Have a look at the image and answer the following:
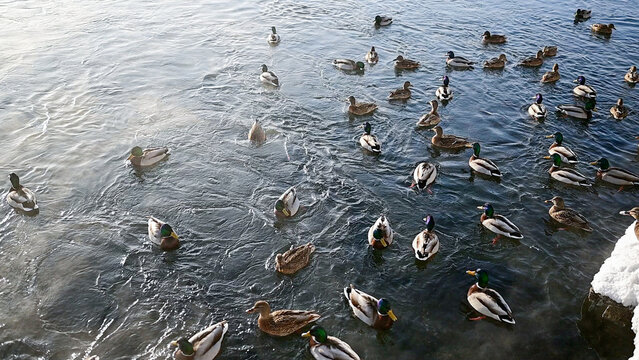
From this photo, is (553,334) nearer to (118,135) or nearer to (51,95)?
(118,135)

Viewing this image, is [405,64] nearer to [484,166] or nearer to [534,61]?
[534,61]

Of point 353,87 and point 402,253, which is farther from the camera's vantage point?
point 353,87

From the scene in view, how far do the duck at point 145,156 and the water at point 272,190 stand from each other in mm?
288

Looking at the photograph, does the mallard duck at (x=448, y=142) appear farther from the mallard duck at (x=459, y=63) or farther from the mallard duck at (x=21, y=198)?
the mallard duck at (x=21, y=198)

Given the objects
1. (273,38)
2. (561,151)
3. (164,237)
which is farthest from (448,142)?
(273,38)

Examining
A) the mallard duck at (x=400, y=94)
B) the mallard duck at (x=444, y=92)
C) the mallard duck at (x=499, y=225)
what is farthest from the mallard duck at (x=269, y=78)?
the mallard duck at (x=499, y=225)

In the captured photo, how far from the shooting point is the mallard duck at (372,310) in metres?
8.81

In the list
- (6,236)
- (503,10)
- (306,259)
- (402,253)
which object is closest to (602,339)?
(402,253)

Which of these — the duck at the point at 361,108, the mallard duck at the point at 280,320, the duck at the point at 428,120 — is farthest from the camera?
the duck at the point at 361,108

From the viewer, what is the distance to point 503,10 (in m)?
26.9

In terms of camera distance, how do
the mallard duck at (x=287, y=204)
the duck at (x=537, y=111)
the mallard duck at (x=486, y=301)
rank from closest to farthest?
the mallard duck at (x=486, y=301) → the mallard duck at (x=287, y=204) → the duck at (x=537, y=111)

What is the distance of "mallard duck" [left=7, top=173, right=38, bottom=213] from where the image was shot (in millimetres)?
11797

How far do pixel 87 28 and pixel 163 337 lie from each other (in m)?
19.8

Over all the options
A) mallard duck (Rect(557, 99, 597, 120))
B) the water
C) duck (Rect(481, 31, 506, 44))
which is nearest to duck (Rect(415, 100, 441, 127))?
the water
